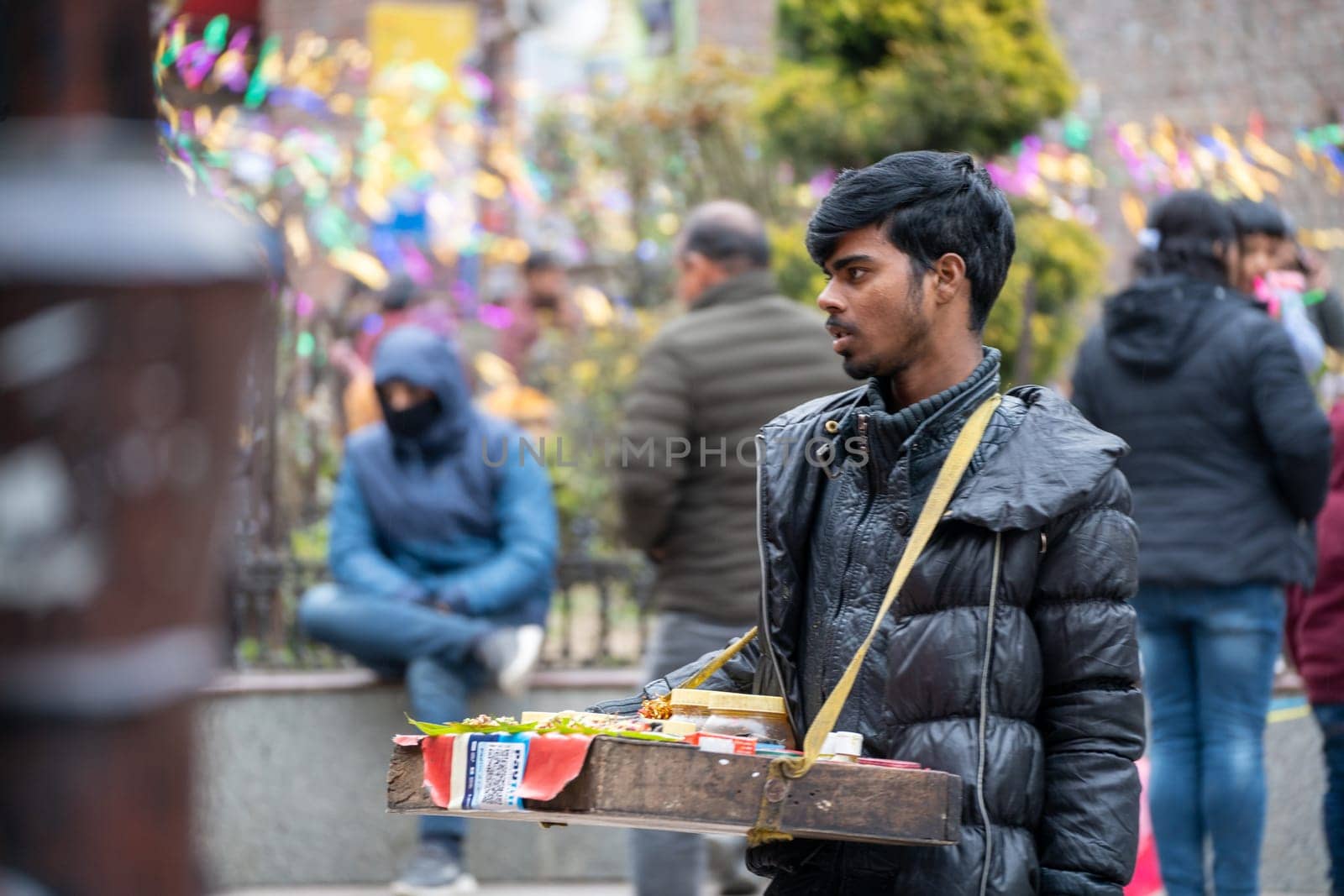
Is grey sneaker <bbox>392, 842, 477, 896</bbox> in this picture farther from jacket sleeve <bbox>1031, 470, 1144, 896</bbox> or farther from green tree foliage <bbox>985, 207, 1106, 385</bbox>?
jacket sleeve <bbox>1031, 470, 1144, 896</bbox>

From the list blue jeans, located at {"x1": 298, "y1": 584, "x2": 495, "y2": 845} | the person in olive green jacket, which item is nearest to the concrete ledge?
blue jeans, located at {"x1": 298, "y1": 584, "x2": 495, "y2": 845}

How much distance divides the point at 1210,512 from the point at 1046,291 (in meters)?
2.80

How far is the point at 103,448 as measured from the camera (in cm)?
80

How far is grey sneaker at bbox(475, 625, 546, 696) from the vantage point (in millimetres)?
6129

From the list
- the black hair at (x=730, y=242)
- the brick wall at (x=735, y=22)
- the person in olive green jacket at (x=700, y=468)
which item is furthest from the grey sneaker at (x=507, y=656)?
the brick wall at (x=735, y=22)

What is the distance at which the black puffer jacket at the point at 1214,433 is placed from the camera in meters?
5.05

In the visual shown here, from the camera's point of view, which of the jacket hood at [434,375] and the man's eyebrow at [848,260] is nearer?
the man's eyebrow at [848,260]

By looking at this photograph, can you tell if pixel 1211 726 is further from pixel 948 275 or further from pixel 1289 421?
pixel 948 275

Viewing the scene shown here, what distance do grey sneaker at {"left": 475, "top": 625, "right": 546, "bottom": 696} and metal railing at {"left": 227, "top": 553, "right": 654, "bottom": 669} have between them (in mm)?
640

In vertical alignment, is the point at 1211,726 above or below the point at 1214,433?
below

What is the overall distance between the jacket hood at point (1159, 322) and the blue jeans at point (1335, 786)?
1.15m

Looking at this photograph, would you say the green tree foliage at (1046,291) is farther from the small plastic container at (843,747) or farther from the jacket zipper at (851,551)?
the small plastic container at (843,747)

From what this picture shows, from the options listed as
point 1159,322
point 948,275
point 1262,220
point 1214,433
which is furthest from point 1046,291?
point 948,275

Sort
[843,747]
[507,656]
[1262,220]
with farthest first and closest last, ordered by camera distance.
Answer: [507,656]
[1262,220]
[843,747]
